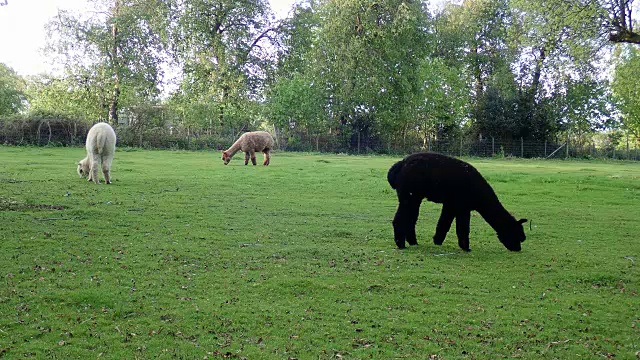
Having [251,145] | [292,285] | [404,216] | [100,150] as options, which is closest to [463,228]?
[404,216]

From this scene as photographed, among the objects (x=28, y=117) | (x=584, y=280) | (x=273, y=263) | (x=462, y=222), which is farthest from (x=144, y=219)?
(x=28, y=117)

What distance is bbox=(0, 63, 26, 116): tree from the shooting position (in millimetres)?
67250

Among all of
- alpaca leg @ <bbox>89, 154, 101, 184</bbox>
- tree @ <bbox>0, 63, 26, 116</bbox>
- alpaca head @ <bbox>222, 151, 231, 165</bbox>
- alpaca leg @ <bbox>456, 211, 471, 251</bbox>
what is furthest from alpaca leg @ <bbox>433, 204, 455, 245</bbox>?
tree @ <bbox>0, 63, 26, 116</bbox>

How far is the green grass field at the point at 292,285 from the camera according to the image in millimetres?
5984

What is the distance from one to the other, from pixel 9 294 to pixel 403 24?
52843mm

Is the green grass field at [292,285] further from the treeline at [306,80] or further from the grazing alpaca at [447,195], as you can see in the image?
the treeline at [306,80]

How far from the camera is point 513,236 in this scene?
10961 mm

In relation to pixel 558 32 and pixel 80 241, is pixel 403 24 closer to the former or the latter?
pixel 558 32

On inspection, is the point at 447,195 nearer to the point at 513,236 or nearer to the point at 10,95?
the point at 513,236

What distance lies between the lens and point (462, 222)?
10.9 metres

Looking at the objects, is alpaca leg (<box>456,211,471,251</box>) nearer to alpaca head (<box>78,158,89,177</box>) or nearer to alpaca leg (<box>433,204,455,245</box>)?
alpaca leg (<box>433,204,455,245</box>)

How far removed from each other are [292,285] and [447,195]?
4080 millimetres

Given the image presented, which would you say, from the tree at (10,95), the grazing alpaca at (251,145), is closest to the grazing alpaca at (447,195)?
the grazing alpaca at (251,145)

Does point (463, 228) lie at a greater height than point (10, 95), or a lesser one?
lesser
